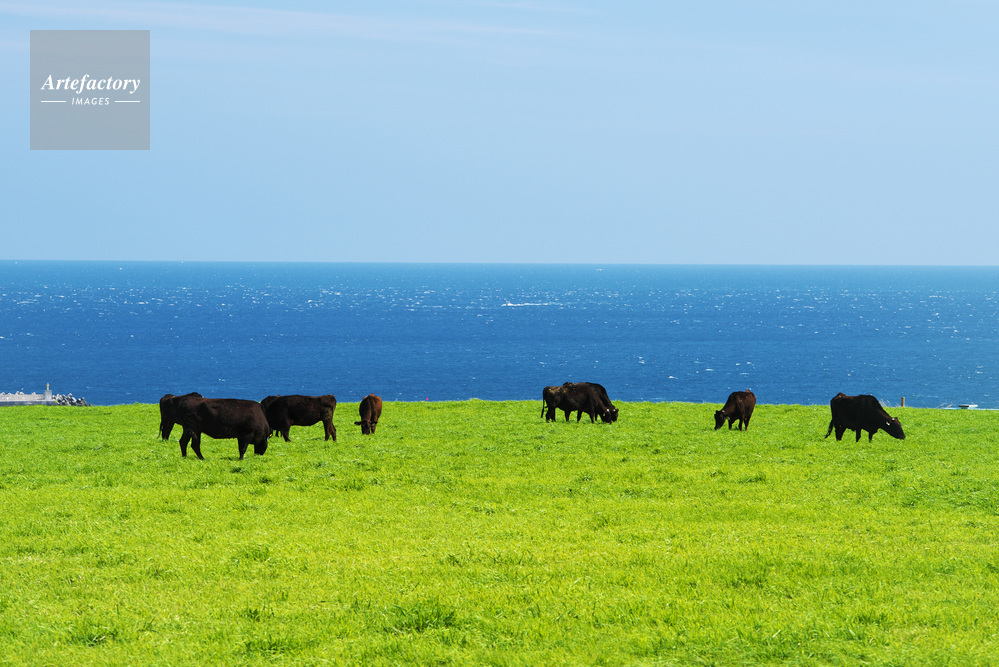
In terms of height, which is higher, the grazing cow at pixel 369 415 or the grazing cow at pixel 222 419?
the grazing cow at pixel 222 419

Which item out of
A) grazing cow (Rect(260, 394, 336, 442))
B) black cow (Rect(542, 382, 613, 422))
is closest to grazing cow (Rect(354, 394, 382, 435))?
grazing cow (Rect(260, 394, 336, 442))

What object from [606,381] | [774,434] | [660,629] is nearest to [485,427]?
[774,434]

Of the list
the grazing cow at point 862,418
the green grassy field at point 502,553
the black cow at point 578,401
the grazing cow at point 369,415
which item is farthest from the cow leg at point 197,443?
the grazing cow at point 862,418

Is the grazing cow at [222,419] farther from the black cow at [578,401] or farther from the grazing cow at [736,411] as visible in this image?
the grazing cow at [736,411]

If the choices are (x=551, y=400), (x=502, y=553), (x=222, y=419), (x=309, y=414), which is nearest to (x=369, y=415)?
(x=309, y=414)

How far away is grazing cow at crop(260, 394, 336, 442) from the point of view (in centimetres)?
2755

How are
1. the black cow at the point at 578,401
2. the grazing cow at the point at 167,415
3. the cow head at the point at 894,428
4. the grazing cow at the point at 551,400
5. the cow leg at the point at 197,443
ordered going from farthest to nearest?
1. the grazing cow at the point at 551,400
2. the black cow at the point at 578,401
3. the cow head at the point at 894,428
4. the grazing cow at the point at 167,415
5. the cow leg at the point at 197,443

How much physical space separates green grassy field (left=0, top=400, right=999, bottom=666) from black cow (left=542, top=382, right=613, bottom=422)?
527cm

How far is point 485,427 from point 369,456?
7.54 metres

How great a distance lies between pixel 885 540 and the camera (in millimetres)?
15875

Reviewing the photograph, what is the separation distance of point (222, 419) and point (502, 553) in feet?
40.1

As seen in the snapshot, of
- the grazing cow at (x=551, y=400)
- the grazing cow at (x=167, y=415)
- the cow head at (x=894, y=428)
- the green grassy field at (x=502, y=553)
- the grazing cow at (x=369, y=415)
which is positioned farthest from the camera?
the grazing cow at (x=551, y=400)

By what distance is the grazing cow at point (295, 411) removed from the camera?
2755 cm

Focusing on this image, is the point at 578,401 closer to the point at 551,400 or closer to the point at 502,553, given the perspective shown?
the point at 551,400
